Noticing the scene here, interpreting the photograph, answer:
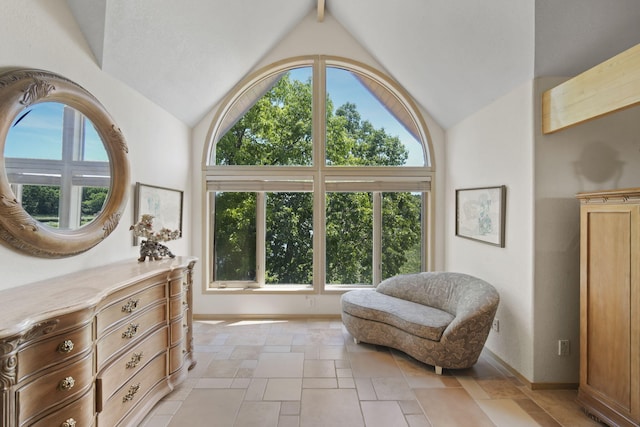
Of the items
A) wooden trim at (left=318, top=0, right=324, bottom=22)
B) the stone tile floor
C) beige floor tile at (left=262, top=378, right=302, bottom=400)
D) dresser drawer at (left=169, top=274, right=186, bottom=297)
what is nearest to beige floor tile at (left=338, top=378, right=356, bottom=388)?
the stone tile floor

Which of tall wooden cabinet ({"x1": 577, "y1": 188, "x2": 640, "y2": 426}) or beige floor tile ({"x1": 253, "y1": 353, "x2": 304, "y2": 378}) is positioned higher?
tall wooden cabinet ({"x1": 577, "y1": 188, "x2": 640, "y2": 426})

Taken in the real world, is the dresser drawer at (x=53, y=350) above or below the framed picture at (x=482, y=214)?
below

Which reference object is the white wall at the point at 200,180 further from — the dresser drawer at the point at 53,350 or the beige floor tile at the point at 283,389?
the dresser drawer at the point at 53,350

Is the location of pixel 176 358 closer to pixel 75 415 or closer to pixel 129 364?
pixel 129 364

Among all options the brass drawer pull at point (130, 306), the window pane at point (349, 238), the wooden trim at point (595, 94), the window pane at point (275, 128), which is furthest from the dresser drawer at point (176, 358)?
the wooden trim at point (595, 94)

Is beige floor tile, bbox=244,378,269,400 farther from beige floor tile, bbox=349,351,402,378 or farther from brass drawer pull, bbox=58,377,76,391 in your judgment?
brass drawer pull, bbox=58,377,76,391

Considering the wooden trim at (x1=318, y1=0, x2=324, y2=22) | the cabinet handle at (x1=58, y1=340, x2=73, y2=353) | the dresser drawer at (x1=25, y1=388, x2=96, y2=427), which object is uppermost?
the wooden trim at (x1=318, y1=0, x2=324, y2=22)

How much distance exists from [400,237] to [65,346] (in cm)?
405

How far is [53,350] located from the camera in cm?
150

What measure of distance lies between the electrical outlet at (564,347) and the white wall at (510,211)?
0.75 feet

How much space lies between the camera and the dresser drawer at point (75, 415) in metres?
1.50

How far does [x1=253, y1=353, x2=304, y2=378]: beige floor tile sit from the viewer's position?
9.85ft

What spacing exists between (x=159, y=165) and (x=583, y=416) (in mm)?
4408

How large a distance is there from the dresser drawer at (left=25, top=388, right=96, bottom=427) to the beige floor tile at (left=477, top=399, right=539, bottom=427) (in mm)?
2588
